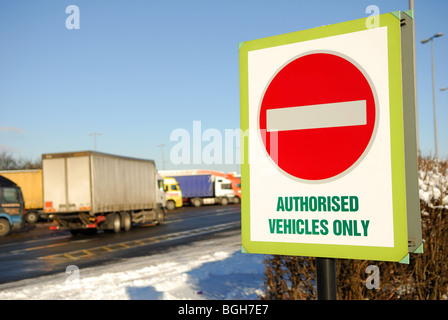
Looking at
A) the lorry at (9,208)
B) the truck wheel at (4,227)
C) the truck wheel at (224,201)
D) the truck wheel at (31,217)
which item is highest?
the lorry at (9,208)

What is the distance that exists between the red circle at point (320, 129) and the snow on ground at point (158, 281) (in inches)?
212

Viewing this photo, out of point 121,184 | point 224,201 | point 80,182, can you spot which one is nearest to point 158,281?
point 80,182

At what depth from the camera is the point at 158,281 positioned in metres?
9.10

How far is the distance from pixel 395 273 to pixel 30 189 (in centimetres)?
3076

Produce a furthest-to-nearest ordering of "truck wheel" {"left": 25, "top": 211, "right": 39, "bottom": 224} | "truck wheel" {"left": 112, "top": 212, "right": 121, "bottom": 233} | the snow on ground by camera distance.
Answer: "truck wheel" {"left": 25, "top": 211, "right": 39, "bottom": 224}, "truck wheel" {"left": 112, "top": 212, "right": 121, "bottom": 233}, the snow on ground

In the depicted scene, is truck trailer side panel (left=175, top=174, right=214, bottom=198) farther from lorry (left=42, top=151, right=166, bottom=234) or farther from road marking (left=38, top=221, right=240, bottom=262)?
lorry (left=42, top=151, right=166, bottom=234)

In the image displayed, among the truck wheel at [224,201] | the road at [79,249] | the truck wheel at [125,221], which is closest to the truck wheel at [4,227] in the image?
the road at [79,249]

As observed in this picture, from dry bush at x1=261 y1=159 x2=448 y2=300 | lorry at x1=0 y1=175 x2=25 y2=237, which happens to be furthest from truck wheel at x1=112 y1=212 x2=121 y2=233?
dry bush at x1=261 y1=159 x2=448 y2=300

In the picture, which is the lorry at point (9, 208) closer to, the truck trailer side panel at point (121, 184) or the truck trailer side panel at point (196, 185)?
the truck trailer side panel at point (121, 184)

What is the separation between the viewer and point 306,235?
1.51 metres

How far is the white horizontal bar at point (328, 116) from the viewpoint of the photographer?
1.46 metres

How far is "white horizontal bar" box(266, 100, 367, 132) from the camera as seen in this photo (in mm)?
1464
